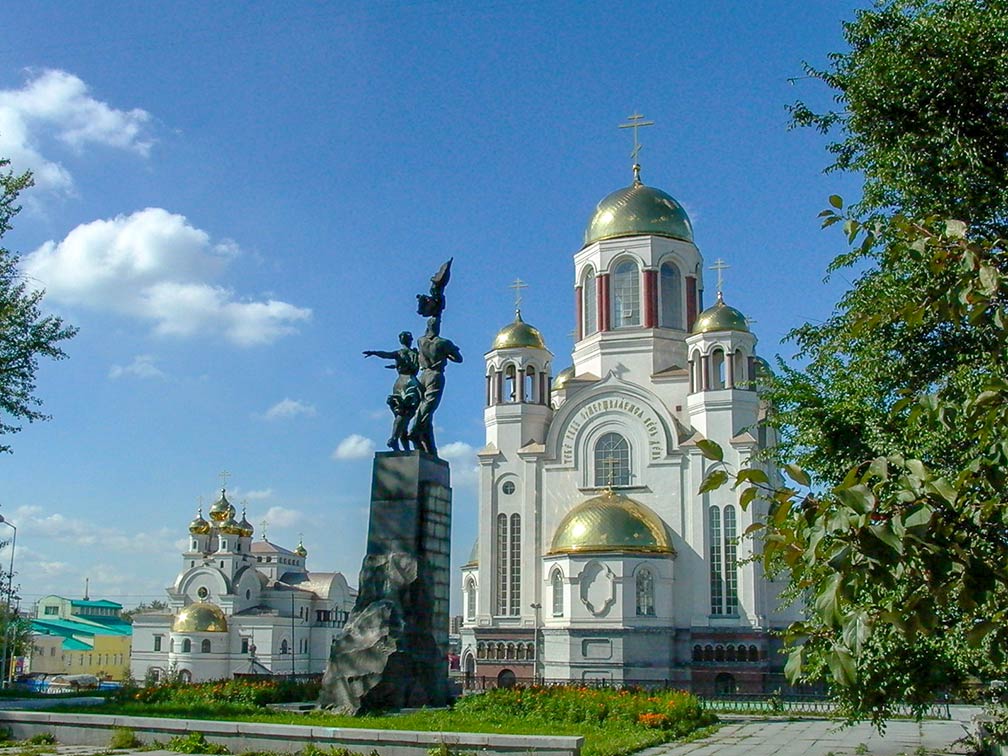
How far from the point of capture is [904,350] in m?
12.5

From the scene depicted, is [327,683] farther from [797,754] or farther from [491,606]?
[491,606]

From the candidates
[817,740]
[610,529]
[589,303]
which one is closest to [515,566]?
[610,529]

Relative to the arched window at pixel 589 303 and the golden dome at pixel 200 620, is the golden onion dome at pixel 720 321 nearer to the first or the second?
the arched window at pixel 589 303

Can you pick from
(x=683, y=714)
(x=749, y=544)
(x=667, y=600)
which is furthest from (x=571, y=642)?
(x=683, y=714)

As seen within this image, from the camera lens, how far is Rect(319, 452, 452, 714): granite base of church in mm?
14453

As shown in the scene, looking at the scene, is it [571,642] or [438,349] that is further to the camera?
[571,642]

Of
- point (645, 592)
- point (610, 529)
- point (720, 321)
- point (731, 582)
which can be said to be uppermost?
point (720, 321)

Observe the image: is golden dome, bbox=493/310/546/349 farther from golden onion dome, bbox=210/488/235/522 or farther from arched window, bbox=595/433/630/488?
golden onion dome, bbox=210/488/235/522

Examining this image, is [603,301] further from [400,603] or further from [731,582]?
[400,603]

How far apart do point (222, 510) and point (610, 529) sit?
115 ft

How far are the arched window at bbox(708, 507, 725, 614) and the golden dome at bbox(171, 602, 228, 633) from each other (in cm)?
3050

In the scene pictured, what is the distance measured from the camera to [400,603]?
14.9 metres

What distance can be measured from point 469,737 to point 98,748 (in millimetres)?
4970

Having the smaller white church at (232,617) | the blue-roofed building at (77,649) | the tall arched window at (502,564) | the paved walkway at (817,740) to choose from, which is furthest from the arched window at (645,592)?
the blue-roofed building at (77,649)
